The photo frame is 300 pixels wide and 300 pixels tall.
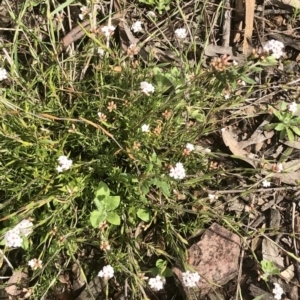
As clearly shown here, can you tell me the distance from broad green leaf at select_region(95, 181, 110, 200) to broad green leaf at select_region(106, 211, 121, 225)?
0.08 metres

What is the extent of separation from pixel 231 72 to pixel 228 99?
1.89ft

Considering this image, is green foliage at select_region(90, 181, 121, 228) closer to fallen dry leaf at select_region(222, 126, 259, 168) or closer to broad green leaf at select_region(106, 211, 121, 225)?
broad green leaf at select_region(106, 211, 121, 225)

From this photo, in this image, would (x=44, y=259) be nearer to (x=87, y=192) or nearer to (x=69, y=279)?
(x=69, y=279)

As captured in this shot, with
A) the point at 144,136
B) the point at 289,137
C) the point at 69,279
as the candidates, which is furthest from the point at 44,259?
the point at 289,137

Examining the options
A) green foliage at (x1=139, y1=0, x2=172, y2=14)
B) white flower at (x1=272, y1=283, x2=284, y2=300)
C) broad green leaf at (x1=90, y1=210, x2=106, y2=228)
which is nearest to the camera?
broad green leaf at (x1=90, y1=210, x2=106, y2=228)

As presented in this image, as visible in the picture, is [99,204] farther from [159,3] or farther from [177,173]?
[159,3]

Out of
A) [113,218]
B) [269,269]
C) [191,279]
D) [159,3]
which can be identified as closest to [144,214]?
[113,218]

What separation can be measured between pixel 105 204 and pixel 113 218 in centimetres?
8

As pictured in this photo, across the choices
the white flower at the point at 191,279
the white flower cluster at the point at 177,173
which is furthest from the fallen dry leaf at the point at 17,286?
the white flower cluster at the point at 177,173

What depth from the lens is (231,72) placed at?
72.4 inches

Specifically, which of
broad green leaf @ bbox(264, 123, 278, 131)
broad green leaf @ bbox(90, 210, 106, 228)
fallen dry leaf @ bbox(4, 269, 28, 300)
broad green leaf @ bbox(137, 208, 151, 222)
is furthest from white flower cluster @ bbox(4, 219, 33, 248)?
broad green leaf @ bbox(264, 123, 278, 131)

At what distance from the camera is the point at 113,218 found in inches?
84.8

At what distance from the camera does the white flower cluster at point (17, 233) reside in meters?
1.85

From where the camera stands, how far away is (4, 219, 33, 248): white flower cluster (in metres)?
1.85
